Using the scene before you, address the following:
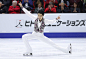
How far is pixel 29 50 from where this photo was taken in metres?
4.03

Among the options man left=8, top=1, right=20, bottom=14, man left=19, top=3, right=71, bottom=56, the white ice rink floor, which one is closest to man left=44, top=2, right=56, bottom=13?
man left=8, top=1, right=20, bottom=14

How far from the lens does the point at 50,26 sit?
26.7 ft

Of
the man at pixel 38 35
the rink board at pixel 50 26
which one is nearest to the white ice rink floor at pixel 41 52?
the man at pixel 38 35

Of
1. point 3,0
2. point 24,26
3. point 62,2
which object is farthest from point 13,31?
point 62,2

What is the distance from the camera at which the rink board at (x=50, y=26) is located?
26.6ft

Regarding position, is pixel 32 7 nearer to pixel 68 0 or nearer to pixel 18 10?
pixel 18 10

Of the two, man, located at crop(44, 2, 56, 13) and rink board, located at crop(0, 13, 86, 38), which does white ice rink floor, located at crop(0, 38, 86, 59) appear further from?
man, located at crop(44, 2, 56, 13)

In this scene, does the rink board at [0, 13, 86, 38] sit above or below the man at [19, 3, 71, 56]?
below

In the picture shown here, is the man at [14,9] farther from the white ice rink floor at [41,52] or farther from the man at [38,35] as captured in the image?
the man at [38,35]

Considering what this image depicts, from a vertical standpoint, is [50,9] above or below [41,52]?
above

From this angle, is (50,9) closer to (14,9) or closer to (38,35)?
(14,9)

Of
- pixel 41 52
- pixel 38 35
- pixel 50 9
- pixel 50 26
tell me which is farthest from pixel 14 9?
pixel 38 35

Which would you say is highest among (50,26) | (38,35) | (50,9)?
(50,9)

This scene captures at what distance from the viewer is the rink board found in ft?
26.6
